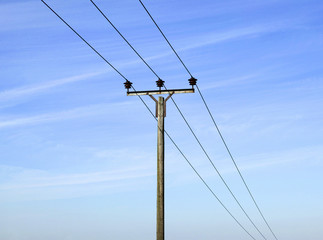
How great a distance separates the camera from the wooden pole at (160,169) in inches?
710

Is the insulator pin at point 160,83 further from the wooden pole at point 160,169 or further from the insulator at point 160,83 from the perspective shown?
the wooden pole at point 160,169

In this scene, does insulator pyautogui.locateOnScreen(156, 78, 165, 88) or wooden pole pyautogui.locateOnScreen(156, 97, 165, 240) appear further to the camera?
insulator pyautogui.locateOnScreen(156, 78, 165, 88)

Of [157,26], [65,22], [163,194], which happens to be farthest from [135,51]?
[163,194]

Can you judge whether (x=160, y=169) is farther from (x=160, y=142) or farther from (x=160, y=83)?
(x=160, y=83)

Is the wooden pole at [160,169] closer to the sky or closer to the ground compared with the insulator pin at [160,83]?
closer to the ground

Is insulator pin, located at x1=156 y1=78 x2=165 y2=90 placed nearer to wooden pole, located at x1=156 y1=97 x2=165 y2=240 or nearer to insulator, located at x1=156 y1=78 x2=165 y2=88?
insulator, located at x1=156 y1=78 x2=165 y2=88

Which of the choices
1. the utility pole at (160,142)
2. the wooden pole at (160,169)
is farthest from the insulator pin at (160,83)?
the wooden pole at (160,169)

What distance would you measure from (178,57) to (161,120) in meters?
2.34

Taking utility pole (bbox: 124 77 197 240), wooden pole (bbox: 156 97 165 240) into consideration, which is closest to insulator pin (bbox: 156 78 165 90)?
utility pole (bbox: 124 77 197 240)

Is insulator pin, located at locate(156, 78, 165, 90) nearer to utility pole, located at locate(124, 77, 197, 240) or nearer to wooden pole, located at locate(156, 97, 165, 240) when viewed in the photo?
utility pole, located at locate(124, 77, 197, 240)

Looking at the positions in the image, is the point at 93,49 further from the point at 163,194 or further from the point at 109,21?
the point at 163,194

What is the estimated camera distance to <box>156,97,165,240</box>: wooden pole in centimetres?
1803

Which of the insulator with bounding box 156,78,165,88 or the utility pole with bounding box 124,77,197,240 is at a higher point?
the insulator with bounding box 156,78,165,88

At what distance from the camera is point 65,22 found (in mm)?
13961
